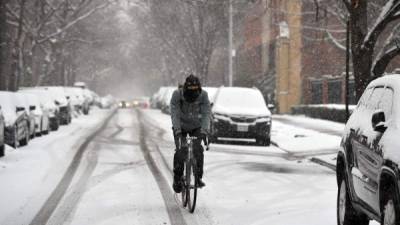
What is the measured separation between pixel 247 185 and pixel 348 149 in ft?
15.0

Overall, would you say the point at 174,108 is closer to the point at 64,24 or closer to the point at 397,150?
the point at 397,150

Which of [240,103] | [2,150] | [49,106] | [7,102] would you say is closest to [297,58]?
[49,106]

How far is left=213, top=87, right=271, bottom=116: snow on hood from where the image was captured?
21.3 meters

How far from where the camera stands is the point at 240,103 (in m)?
22.3

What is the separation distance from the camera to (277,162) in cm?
1678

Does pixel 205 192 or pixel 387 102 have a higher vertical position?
pixel 387 102

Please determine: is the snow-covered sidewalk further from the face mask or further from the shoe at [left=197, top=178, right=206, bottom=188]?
the face mask

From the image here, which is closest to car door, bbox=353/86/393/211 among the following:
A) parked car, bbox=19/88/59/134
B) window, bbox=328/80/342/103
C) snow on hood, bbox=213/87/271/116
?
snow on hood, bbox=213/87/271/116

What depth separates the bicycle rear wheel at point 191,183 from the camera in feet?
31.0

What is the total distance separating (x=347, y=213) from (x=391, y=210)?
6.17 ft

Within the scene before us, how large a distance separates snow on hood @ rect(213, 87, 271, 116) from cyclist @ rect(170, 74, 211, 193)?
11.3m

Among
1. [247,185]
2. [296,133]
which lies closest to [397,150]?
[247,185]

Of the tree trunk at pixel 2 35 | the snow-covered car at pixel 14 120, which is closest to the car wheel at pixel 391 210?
the snow-covered car at pixel 14 120

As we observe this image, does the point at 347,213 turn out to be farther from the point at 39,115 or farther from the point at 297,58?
the point at 297,58
